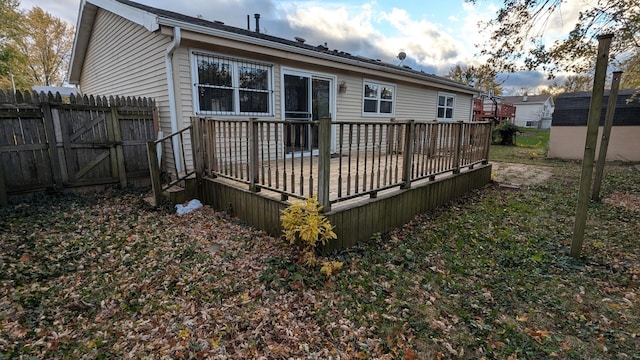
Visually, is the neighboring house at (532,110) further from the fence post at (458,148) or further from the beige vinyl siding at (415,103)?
the fence post at (458,148)

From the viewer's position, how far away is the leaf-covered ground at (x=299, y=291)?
88.7 inches

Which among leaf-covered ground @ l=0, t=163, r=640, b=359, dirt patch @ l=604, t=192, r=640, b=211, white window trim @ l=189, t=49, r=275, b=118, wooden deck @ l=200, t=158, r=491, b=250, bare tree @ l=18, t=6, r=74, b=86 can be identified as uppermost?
bare tree @ l=18, t=6, r=74, b=86

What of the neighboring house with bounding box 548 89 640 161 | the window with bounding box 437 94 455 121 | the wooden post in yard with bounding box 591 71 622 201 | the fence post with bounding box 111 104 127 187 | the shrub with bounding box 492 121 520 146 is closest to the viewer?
the wooden post in yard with bounding box 591 71 622 201

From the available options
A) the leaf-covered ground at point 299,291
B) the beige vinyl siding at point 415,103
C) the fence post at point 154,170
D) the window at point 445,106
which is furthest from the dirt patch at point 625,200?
the fence post at point 154,170

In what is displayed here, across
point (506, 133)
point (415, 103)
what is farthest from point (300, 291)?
point (506, 133)

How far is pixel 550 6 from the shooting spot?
18.3 ft

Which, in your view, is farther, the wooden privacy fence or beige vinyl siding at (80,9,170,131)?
beige vinyl siding at (80,9,170,131)

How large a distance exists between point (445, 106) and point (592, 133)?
34.6 ft

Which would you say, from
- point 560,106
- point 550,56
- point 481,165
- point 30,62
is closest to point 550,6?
point 550,56

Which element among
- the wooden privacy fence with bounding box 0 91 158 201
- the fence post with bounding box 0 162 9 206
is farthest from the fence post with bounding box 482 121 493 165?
the fence post with bounding box 0 162 9 206

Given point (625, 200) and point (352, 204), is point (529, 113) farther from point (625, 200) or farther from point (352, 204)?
point (352, 204)

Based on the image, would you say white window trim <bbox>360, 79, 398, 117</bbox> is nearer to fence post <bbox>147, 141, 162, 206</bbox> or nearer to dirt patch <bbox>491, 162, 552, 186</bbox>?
dirt patch <bbox>491, 162, 552, 186</bbox>

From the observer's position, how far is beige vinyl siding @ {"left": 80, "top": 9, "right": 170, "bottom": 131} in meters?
6.05

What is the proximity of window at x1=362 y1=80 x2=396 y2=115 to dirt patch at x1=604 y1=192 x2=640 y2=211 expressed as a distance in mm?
6070
